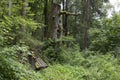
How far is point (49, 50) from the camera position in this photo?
10.2 m

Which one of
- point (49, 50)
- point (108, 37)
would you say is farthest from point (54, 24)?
point (108, 37)

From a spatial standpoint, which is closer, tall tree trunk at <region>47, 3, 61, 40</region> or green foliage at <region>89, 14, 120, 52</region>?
tall tree trunk at <region>47, 3, 61, 40</region>

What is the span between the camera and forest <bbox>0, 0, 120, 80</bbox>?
15.4 ft

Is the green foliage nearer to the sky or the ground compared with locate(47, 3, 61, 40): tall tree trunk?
nearer to the ground

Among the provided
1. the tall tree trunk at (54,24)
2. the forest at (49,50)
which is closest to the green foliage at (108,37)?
the forest at (49,50)

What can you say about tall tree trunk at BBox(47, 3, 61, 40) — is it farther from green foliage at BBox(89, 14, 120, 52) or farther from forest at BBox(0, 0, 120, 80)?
green foliage at BBox(89, 14, 120, 52)

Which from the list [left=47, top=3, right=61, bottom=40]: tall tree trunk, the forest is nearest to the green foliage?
the forest

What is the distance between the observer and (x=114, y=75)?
8391 mm

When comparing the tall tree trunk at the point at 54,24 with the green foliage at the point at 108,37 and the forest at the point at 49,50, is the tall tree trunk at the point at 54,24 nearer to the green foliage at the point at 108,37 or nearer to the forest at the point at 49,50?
the forest at the point at 49,50

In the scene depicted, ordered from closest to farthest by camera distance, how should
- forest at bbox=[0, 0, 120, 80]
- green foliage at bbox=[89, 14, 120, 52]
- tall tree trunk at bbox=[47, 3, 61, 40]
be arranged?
forest at bbox=[0, 0, 120, 80], tall tree trunk at bbox=[47, 3, 61, 40], green foliage at bbox=[89, 14, 120, 52]

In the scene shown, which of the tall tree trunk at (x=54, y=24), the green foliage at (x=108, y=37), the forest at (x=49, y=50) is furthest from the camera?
the green foliage at (x=108, y=37)

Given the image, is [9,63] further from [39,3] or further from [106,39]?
[39,3]

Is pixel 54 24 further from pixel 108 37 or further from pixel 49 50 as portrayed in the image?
pixel 108 37

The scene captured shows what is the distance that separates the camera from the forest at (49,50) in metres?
4.70
